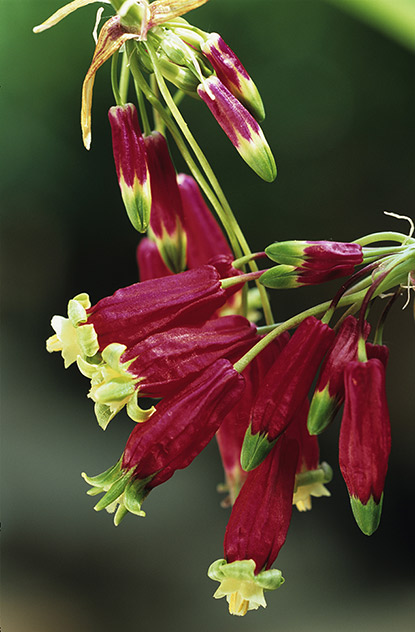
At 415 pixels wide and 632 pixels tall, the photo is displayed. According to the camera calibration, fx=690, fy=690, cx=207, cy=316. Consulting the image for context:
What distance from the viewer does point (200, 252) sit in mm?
694

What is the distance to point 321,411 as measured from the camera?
1.50 feet

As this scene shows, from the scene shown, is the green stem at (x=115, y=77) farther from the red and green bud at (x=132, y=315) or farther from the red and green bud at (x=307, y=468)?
the red and green bud at (x=307, y=468)

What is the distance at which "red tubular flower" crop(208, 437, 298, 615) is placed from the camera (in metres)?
0.49

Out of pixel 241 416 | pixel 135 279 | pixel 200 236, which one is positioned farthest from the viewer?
pixel 135 279

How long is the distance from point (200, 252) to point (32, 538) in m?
1.56

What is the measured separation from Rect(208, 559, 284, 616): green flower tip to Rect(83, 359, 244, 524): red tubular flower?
0.08 metres

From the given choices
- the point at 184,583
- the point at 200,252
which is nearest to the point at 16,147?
the point at 184,583

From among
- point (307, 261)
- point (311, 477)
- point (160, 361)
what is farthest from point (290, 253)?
point (311, 477)

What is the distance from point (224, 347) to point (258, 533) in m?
0.14

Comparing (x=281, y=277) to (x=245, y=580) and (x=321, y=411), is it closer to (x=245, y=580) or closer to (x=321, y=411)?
(x=321, y=411)

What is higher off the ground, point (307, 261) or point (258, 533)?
point (307, 261)

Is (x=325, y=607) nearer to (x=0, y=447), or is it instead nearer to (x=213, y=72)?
(x=0, y=447)

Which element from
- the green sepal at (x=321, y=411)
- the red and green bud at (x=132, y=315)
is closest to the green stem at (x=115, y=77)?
the red and green bud at (x=132, y=315)

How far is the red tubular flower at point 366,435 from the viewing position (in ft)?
1.47
